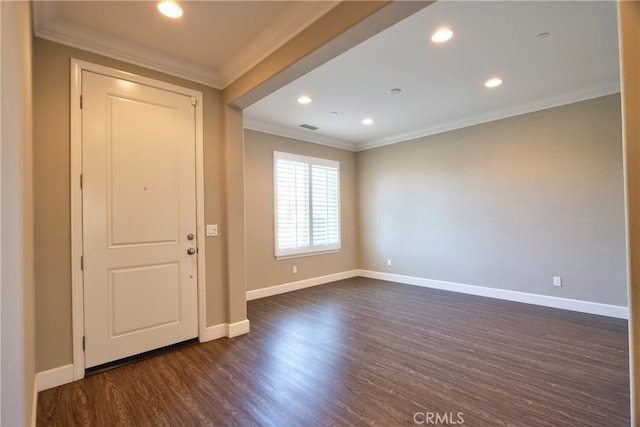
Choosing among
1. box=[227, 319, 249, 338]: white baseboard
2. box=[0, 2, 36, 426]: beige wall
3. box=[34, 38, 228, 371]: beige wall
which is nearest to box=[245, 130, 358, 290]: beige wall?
box=[227, 319, 249, 338]: white baseboard

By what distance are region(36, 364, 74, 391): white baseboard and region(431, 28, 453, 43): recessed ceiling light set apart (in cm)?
399

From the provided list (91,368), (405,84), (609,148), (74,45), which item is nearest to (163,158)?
(74,45)

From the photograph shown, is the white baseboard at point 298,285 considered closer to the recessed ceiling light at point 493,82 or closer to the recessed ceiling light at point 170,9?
the recessed ceiling light at point 170,9

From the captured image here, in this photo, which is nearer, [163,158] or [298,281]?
[163,158]

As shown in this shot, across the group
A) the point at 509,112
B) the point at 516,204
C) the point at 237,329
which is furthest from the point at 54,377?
the point at 509,112

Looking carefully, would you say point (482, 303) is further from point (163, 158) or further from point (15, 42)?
point (15, 42)

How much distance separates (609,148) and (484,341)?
2873 mm

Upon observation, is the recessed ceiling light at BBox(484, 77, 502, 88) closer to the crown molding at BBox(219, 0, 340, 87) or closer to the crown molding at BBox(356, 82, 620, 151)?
the crown molding at BBox(356, 82, 620, 151)

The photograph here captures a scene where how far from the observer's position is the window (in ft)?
16.8

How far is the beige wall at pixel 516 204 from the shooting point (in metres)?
3.74

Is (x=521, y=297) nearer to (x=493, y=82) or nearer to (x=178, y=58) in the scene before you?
(x=493, y=82)

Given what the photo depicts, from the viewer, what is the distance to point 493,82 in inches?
138

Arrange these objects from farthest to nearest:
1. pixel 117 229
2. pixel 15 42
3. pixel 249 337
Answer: pixel 249 337, pixel 117 229, pixel 15 42

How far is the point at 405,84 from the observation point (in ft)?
11.5
